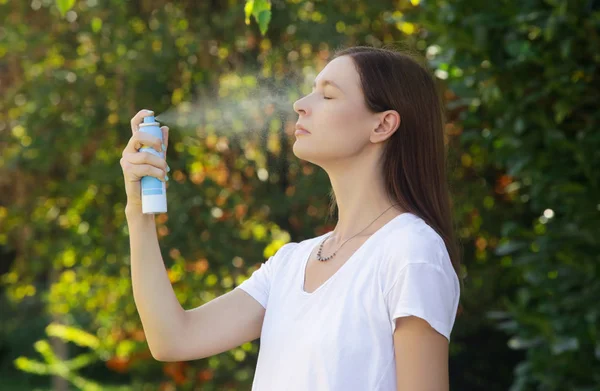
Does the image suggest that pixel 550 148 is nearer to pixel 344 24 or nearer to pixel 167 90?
pixel 344 24

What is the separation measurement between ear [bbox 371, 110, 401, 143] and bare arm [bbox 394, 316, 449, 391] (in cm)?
45

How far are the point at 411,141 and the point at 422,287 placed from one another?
42cm

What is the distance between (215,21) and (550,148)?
2797 mm

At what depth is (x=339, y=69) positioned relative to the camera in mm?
1999

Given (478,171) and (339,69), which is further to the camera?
(478,171)

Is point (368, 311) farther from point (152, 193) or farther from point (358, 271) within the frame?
point (152, 193)

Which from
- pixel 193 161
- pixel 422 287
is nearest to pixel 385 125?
pixel 422 287

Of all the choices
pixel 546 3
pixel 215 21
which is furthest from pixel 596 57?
pixel 215 21

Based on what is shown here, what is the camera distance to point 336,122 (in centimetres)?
194

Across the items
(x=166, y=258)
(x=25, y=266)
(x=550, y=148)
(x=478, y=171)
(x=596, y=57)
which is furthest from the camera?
(x=25, y=266)

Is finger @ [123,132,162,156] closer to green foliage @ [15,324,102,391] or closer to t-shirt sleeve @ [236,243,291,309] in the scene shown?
t-shirt sleeve @ [236,243,291,309]

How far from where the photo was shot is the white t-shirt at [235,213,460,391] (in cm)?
171

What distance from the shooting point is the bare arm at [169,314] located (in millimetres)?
2020

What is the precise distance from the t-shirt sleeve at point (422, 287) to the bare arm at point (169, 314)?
50cm
